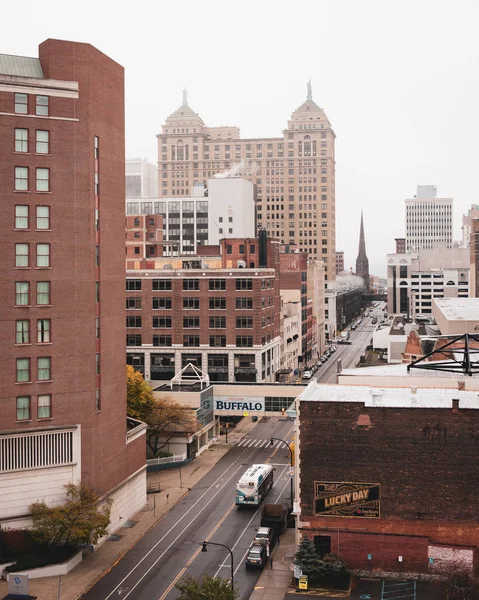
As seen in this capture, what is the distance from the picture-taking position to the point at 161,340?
114m

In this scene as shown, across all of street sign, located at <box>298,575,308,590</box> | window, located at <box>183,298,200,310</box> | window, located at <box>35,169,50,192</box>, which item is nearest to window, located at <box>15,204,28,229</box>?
window, located at <box>35,169,50,192</box>

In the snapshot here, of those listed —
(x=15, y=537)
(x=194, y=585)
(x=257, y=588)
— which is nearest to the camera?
(x=194, y=585)

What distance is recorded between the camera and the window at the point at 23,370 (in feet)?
177

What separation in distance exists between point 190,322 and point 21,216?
196 feet

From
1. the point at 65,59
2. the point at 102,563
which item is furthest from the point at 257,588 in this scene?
the point at 65,59

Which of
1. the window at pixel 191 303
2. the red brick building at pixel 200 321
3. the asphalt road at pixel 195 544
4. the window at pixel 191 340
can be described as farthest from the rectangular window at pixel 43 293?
the window at pixel 191 340

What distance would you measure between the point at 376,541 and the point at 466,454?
8.14 metres

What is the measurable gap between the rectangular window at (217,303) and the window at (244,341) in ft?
16.3

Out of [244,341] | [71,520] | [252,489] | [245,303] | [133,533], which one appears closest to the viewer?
[71,520]

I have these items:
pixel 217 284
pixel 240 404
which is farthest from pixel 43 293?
pixel 217 284

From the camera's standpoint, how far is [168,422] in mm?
81312

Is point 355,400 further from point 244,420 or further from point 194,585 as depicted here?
point 244,420

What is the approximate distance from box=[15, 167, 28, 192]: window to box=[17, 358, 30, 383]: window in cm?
1228

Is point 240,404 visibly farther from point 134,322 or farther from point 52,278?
point 52,278
